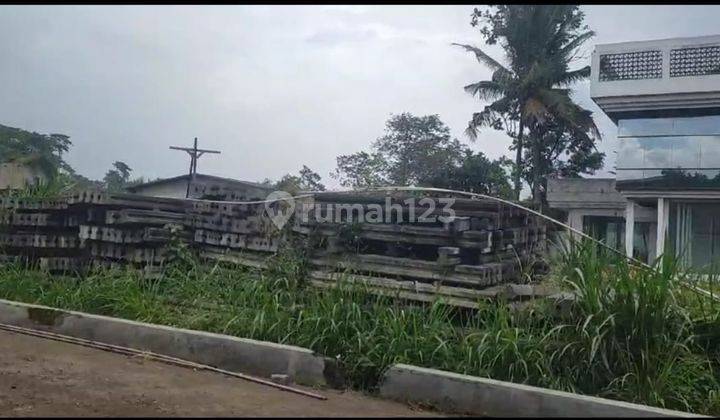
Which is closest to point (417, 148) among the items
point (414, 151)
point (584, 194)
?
point (414, 151)

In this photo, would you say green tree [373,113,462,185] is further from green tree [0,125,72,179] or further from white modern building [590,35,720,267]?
green tree [0,125,72,179]

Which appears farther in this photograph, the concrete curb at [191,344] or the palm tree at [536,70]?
the palm tree at [536,70]

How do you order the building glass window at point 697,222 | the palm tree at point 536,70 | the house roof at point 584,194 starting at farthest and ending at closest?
the palm tree at point 536,70
the house roof at point 584,194
the building glass window at point 697,222

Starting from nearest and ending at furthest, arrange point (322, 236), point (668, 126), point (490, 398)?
1. point (490, 398)
2. point (322, 236)
3. point (668, 126)

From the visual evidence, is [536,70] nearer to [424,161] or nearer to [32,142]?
[424,161]

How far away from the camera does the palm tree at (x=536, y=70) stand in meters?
23.0

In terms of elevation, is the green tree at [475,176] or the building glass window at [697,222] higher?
the green tree at [475,176]

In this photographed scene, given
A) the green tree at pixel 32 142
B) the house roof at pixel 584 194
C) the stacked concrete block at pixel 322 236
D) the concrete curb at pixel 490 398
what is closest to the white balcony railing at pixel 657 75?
the house roof at pixel 584 194

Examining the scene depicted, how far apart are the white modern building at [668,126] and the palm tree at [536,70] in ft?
13.8

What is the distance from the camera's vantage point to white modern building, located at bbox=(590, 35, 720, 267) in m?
17.0

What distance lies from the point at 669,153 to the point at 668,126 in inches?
31.7

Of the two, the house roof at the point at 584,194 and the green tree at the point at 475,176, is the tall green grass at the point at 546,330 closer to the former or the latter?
the green tree at the point at 475,176

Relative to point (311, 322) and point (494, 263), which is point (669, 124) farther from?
point (311, 322)

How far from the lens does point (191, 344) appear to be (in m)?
5.93
